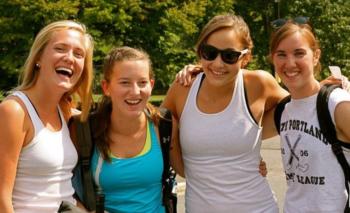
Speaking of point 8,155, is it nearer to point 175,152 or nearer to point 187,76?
point 175,152

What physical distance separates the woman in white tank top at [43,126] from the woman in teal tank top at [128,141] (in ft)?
0.57

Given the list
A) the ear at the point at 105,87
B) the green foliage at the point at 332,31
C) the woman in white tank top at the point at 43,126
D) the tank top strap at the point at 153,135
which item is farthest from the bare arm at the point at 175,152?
the green foliage at the point at 332,31

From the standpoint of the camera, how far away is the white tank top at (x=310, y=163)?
3.09m

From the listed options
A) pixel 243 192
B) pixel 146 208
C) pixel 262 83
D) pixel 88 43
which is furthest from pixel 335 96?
pixel 88 43

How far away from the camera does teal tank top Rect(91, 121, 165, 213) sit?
3277 millimetres

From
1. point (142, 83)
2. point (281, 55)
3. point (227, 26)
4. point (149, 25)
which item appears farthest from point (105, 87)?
point (149, 25)

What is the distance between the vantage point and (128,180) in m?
3.27

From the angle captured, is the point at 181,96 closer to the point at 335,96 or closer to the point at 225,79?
the point at 225,79

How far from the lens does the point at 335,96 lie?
3109mm

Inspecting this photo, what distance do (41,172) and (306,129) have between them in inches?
62.3

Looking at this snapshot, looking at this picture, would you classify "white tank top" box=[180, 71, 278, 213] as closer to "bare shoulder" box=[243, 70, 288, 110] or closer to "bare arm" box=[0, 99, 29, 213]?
A: "bare shoulder" box=[243, 70, 288, 110]

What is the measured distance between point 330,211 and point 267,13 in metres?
31.8

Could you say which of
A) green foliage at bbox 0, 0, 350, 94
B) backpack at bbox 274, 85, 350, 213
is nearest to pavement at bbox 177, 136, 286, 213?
backpack at bbox 274, 85, 350, 213

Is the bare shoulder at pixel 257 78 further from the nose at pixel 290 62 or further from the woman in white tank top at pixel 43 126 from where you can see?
the woman in white tank top at pixel 43 126
